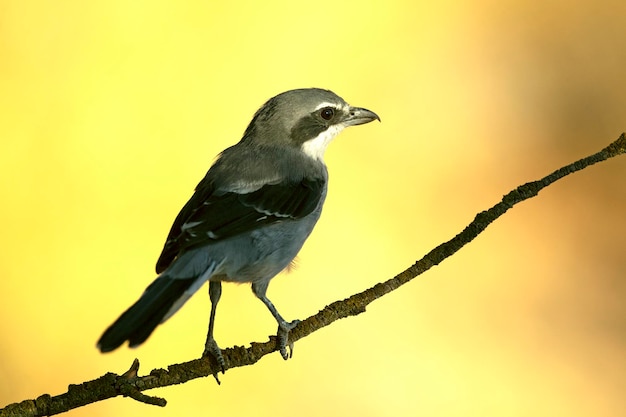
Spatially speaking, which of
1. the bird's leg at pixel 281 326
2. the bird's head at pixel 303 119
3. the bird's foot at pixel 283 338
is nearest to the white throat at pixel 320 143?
the bird's head at pixel 303 119

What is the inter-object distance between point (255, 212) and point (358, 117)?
34 centimetres

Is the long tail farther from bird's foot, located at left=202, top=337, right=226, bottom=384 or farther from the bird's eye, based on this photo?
the bird's eye

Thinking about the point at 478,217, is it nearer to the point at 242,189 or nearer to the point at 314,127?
the point at 242,189

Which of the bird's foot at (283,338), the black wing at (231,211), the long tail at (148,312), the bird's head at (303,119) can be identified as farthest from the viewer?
the bird's head at (303,119)

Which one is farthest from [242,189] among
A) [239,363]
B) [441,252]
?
[441,252]

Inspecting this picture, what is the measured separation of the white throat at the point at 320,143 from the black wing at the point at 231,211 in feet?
0.31

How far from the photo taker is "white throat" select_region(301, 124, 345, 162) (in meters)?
1.24

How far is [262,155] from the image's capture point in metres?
1.16

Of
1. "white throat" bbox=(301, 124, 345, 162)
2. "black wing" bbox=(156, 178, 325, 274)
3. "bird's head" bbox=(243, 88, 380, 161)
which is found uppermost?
"bird's head" bbox=(243, 88, 380, 161)

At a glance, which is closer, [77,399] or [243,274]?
[77,399]

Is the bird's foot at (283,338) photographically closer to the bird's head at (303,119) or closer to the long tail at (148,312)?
the long tail at (148,312)

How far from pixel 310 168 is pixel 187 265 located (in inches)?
15.1

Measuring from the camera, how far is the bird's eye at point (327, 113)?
48.3 inches

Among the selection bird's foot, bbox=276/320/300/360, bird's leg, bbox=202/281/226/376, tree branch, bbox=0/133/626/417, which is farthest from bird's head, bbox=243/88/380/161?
tree branch, bbox=0/133/626/417
